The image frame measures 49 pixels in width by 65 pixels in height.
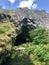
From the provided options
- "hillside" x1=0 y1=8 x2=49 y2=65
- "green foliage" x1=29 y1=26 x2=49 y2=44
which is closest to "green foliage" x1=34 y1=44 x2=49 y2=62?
"hillside" x1=0 y1=8 x2=49 y2=65

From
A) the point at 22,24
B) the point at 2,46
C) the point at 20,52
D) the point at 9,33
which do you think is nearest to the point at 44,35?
the point at 20,52

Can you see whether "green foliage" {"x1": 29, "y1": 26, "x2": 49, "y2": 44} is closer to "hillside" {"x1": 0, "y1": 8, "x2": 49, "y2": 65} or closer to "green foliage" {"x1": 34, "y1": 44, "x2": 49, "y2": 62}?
"hillside" {"x1": 0, "y1": 8, "x2": 49, "y2": 65}

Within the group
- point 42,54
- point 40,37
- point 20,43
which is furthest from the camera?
point 20,43

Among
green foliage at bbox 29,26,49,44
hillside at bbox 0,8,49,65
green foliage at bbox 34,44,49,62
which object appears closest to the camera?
hillside at bbox 0,8,49,65

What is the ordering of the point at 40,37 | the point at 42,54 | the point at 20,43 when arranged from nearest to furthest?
the point at 42,54, the point at 40,37, the point at 20,43

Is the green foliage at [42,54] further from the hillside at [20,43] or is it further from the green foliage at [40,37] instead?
the green foliage at [40,37]

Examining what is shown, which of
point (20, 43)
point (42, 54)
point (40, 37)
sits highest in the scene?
point (42, 54)

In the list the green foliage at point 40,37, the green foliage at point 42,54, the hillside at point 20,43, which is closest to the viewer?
the hillside at point 20,43

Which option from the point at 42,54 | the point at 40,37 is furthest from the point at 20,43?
the point at 42,54

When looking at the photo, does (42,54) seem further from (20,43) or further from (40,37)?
(20,43)

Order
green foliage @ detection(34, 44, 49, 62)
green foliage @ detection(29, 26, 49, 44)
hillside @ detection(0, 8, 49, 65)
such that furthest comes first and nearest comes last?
green foliage @ detection(29, 26, 49, 44) < green foliage @ detection(34, 44, 49, 62) < hillside @ detection(0, 8, 49, 65)

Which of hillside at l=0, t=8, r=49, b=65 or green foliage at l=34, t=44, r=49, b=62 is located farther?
green foliage at l=34, t=44, r=49, b=62

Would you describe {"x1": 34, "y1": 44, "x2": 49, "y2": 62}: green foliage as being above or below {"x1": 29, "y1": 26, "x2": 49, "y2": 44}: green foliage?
above

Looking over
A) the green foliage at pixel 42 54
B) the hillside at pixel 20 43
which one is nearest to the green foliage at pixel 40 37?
the hillside at pixel 20 43
